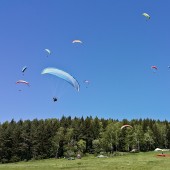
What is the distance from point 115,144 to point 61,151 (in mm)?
20985

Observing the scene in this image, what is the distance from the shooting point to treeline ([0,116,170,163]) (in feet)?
426

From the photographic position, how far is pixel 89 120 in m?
142

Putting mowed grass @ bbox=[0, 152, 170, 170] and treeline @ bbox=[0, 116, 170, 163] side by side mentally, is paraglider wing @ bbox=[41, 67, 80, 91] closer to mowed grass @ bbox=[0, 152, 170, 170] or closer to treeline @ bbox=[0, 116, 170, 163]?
mowed grass @ bbox=[0, 152, 170, 170]

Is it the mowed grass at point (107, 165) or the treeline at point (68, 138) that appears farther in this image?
the treeline at point (68, 138)

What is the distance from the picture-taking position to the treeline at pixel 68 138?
130m

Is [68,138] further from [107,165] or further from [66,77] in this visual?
[66,77]

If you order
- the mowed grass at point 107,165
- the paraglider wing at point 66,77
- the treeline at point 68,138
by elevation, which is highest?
the treeline at point 68,138

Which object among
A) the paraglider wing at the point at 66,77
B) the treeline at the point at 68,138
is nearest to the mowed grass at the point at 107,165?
the paraglider wing at the point at 66,77

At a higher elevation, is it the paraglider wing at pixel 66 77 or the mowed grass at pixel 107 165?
the paraglider wing at pixel 66 77

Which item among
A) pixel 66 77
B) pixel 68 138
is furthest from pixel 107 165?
pixel 68 138

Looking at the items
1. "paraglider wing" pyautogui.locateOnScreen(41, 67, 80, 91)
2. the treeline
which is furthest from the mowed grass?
the treeline

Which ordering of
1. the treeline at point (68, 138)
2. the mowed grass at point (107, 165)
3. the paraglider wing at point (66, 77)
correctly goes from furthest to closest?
the treeline at point (68, 138)
the mowed grass at point (107, 165)
the paraglider wing at point (66, 77)

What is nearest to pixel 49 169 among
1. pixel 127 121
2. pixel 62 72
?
pixel 62 72

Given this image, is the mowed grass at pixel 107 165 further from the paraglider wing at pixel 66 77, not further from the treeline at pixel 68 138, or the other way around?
the treeline at pixel 68 138
